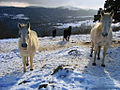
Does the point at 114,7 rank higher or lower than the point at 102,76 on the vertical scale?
higher

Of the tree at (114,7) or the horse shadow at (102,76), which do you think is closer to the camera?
the horse shadow at (102,76)

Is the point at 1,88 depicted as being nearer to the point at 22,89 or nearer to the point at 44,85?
the point at 22,89

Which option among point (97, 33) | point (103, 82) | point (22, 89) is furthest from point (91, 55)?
point (22, 89)

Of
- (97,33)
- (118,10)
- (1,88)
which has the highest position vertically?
(118,10)

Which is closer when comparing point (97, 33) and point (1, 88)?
point (1, 88)

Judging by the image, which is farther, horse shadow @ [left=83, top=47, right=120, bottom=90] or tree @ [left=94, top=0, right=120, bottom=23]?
tree @ [left=94, top=0, right=120, bottom=23]

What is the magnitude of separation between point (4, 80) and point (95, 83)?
442 cm

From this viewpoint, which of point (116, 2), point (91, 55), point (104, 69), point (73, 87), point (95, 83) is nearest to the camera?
point (73, 87)

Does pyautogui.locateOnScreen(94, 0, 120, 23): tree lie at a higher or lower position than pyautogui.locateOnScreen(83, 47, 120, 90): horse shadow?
higher

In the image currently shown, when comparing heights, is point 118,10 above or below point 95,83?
above

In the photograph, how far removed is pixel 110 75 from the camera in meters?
6.36

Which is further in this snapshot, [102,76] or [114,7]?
[114,7]

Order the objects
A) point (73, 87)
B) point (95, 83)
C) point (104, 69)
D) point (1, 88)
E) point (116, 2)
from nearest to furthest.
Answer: point (73, 87)
point (95, 83)
point (1, 88)
point (104, 69)
point (116, 2)

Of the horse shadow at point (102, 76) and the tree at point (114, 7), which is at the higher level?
the tree at point (114, 7)
